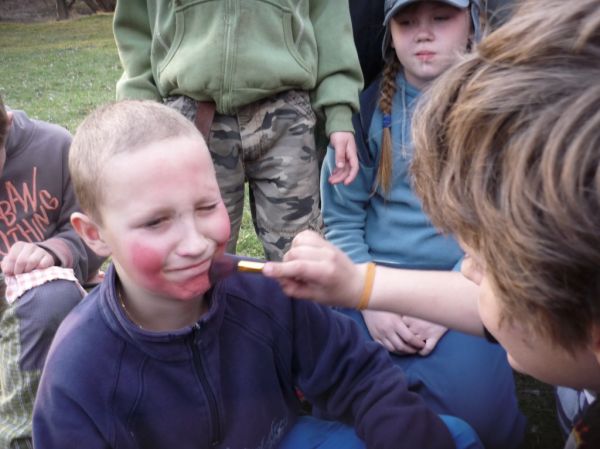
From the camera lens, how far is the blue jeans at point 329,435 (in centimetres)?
194

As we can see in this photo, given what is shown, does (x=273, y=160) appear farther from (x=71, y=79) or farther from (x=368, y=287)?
(x=71, y=79)

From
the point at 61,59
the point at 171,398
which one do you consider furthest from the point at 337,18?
the point at 61,59

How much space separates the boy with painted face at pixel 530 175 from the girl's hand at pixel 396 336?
109 cm

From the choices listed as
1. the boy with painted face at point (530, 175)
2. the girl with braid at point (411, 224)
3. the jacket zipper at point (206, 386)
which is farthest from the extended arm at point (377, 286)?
the girl with braid at point (411, 224)

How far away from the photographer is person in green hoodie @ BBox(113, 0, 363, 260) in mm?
2588

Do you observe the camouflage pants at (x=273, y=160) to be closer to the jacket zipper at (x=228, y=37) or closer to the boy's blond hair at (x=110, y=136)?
the jacket zipper at (x=228, y=37)

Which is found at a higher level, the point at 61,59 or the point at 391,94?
the point at 391,94

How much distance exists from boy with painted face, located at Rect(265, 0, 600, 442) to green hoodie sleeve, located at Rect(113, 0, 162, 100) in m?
1.78

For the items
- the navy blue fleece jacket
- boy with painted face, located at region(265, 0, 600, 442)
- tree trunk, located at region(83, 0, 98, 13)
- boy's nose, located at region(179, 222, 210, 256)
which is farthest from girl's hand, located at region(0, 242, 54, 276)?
tree trunk, located at region(83, 0, 98, 13)

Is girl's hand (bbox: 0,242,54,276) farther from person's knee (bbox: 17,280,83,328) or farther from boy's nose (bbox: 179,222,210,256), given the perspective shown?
boy's nose (bbox: 179,222,210,256)

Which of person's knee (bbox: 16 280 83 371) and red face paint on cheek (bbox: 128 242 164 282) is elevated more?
red face paint on cheek (bbox: 128 242 164 282)

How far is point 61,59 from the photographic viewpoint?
15.2 metres

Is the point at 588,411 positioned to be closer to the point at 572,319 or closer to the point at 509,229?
the point at 572,319

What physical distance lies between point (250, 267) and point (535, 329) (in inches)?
27.0
